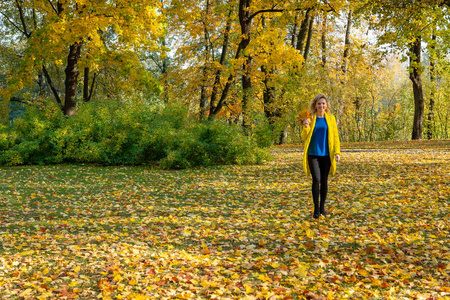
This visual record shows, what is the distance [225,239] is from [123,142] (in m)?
8.51

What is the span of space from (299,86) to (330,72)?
503 centimetres

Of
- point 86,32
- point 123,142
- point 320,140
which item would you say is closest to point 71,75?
point 86,32

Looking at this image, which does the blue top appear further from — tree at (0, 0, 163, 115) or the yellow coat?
tree at (0, 0, 163, 115)

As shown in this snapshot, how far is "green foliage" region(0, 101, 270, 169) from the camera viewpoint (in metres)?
12.5

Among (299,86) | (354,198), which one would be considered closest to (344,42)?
(299,86)

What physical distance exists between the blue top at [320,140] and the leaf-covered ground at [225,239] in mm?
1122

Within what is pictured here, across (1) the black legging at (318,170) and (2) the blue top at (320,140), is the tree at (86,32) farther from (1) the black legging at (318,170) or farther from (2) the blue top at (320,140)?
(1) the black legging at (318,170)

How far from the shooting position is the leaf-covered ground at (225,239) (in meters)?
3.72

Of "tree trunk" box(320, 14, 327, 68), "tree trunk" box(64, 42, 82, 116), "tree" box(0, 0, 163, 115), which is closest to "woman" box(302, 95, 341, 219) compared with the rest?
"tree" box(0, 0, 163, 115)

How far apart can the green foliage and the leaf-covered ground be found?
108 inches

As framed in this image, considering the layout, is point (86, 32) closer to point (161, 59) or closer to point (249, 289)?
point (161, 59)

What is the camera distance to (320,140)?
5770mm

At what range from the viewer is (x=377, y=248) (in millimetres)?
4730

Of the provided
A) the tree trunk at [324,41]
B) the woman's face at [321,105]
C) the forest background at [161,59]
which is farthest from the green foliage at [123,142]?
the tree trunk at [324,41]
